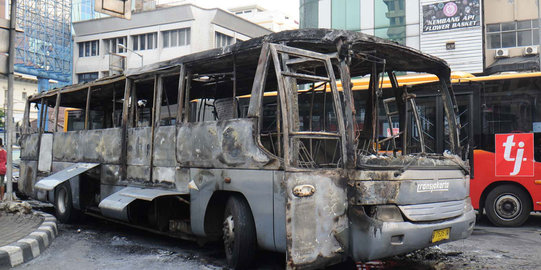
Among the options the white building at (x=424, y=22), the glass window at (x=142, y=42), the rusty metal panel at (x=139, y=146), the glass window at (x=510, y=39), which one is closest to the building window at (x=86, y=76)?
the glass window at (x=142, y=42)

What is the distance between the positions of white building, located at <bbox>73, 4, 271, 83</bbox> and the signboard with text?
19234mm

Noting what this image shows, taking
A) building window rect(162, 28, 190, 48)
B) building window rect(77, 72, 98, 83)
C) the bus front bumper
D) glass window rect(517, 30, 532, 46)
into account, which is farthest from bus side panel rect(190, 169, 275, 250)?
building window rect(77, 72, 98, 83)

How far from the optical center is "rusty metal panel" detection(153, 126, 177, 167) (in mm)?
6584

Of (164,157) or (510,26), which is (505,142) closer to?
(164,157)

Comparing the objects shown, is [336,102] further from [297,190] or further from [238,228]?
[238,228]

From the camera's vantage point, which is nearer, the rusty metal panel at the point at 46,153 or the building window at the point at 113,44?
the rusty metal panel at the point at 46,153

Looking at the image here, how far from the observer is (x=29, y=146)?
35.5 ft

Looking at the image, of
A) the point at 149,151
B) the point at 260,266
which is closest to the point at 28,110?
the point at 149,151

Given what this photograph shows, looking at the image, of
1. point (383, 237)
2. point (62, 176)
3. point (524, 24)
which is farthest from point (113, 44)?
point (383, 237)

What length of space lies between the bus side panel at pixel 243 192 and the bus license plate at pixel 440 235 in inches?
66.4

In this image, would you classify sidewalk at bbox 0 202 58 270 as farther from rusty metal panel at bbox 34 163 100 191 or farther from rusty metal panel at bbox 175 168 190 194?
rusty metal panel at bbox 175 168 190 194

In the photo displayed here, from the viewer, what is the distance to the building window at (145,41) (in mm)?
41562

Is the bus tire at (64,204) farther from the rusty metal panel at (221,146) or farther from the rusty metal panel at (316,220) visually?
the rusty metal panel at (316,220)

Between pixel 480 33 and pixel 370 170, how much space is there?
23.1m
